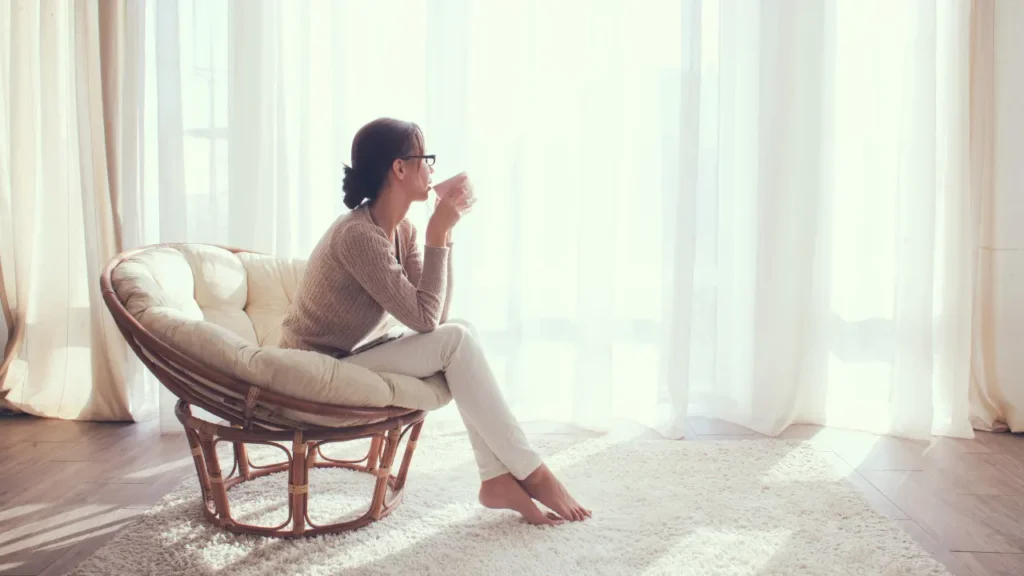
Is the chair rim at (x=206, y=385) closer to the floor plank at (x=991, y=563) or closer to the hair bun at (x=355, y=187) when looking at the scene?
the hair bun at (x=355, y=187)

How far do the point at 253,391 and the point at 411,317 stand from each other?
414 mm

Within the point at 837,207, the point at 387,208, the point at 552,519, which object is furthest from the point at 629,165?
the point at 552,519

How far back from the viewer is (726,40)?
3.04 m

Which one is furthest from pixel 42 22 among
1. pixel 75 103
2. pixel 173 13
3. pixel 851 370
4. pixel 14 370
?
pixel 851 370

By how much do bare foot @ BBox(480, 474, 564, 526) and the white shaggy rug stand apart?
Result: 0.03 metres

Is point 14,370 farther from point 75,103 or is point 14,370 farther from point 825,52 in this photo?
point 825,52

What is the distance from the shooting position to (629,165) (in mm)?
3088

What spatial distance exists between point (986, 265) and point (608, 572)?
220cm

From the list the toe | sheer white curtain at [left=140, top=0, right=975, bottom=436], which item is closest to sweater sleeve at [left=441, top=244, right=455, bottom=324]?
the toe

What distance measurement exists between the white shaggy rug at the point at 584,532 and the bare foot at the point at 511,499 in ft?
0.10

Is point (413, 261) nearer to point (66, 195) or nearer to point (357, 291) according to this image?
point (357, 291)

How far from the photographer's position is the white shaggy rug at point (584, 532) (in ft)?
6.15

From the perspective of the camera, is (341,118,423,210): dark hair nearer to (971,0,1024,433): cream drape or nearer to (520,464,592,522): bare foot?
(520,464,592,522): bare foot

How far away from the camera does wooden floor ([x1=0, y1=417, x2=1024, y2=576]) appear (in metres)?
2.00
